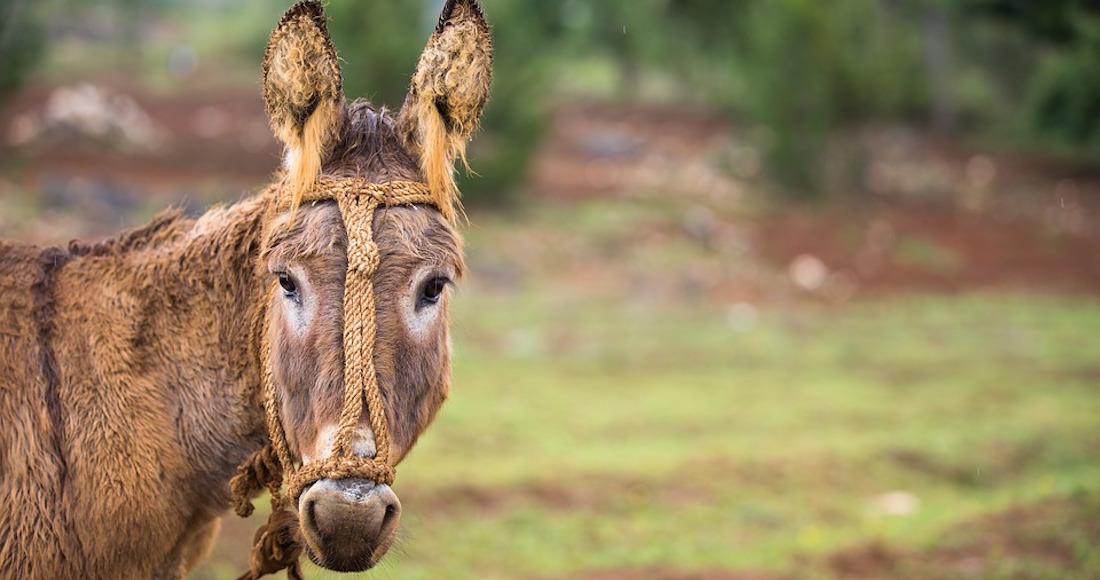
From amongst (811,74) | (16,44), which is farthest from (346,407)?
(811,74)

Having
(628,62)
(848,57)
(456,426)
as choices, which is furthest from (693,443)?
(628,62)

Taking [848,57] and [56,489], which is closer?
[56,489]

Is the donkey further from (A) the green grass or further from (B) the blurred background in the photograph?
(A) the green grass

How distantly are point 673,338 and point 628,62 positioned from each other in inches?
1169

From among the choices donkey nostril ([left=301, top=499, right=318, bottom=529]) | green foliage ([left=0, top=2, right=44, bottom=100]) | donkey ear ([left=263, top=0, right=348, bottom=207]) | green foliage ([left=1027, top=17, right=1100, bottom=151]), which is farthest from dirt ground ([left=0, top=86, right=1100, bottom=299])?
donkey nostril ([left=301, top=499, right=318, bottom=529])

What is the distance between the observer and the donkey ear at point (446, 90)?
3.28 m

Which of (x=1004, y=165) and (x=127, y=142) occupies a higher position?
(x=1004, y=165)

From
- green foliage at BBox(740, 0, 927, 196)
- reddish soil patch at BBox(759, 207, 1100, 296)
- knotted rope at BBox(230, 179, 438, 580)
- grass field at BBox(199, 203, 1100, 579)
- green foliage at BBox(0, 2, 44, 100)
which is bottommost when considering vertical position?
knotted rope at BBox(230, 179, 438, 580)

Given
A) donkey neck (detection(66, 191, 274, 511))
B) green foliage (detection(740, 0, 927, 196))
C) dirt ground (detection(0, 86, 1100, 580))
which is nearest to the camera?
donkey neck (detection(66, 191, 274, 511))

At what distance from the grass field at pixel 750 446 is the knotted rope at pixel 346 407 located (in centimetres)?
45

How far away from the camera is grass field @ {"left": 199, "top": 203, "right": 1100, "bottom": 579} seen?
7.34 meters

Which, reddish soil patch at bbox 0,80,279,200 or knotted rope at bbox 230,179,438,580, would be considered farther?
reddish soil patch at bbox 0,80,279,200

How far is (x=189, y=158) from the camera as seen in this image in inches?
929

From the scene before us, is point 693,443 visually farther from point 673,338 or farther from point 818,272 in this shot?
point 818,272
